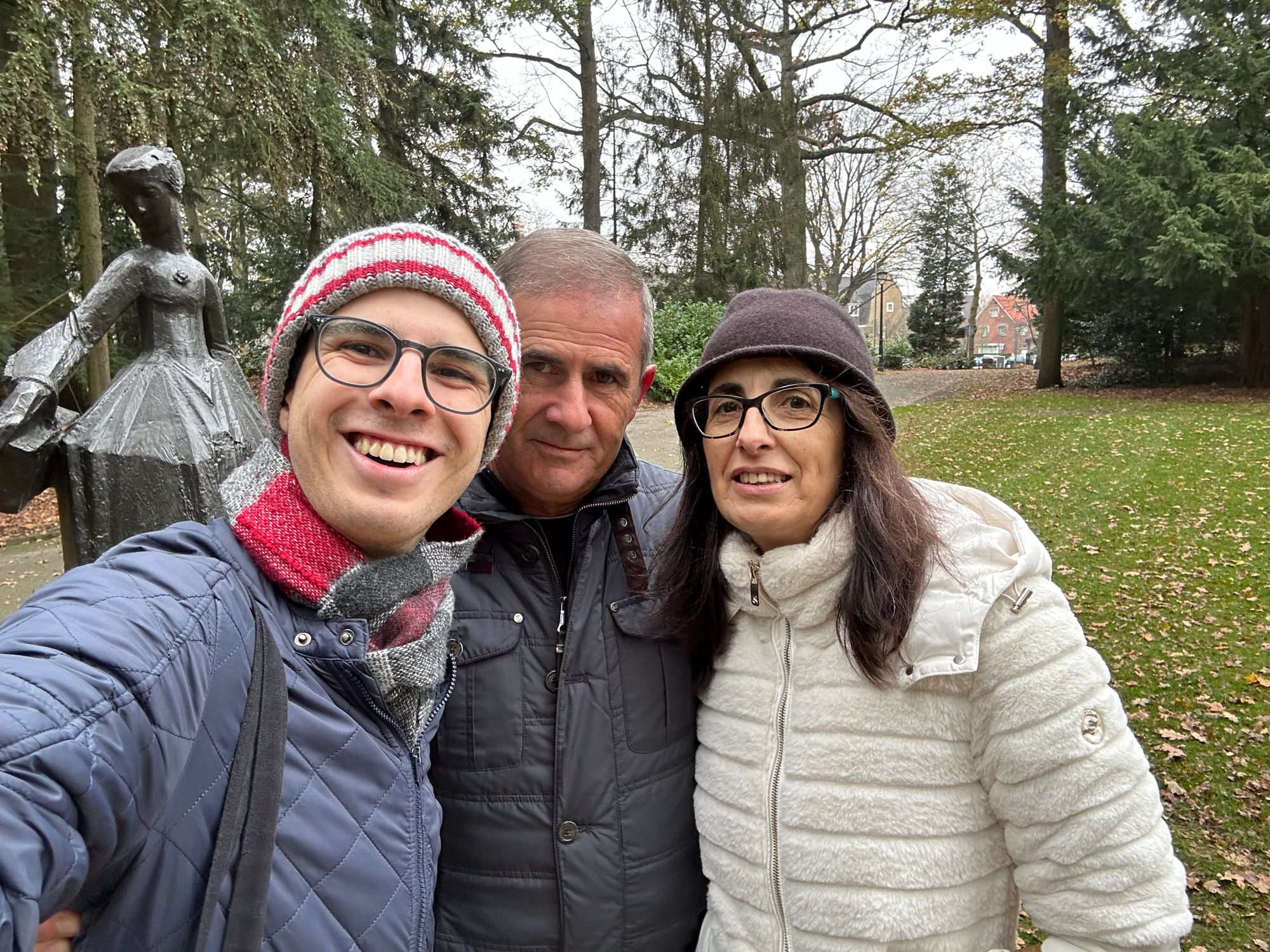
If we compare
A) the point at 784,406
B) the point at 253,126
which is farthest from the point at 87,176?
the point at 784,406

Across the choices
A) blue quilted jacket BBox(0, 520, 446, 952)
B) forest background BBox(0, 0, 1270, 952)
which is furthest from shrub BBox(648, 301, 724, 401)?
blue quilted jacket BBox(0, 520, 446, 952)

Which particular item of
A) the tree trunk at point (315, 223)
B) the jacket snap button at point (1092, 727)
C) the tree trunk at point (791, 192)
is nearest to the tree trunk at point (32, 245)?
the tree trunk at point (315, 223)

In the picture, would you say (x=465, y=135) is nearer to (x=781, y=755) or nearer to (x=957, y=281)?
(x=781, y=755)

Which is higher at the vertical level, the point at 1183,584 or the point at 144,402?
the point at 144,402

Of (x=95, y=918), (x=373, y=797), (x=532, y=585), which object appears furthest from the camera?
(x=532, y=585)

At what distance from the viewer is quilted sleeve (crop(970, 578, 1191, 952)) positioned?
50.9 inches

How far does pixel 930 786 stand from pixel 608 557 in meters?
0.81

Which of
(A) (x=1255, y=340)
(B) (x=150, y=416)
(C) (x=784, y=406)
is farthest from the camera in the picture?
(A) (x=1255, y=340)

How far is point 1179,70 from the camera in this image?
58.4 ft

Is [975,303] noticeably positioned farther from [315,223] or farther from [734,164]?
[315,223]

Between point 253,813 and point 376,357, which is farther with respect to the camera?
point 376,357

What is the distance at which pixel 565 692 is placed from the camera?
1618 millimetres

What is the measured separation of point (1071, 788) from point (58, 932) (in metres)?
1.42

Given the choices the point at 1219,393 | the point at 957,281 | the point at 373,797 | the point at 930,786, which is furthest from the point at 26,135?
the point at 957,281
